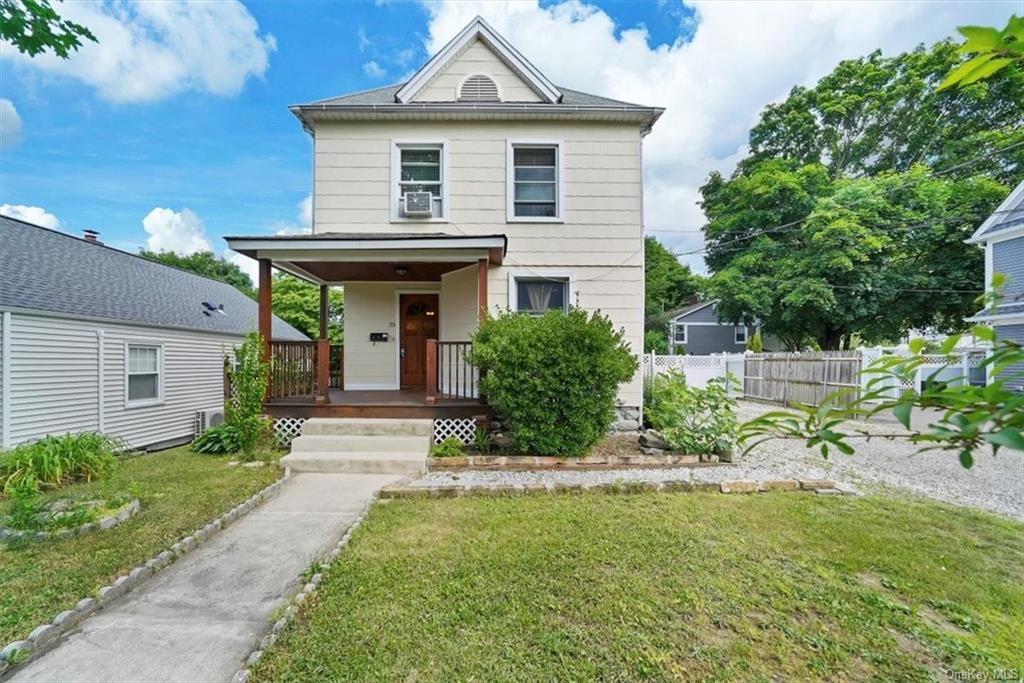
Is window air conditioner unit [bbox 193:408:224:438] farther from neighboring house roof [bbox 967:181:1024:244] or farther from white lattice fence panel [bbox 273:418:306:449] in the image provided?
neighboring house roof [bbox 967:181:1024:244]

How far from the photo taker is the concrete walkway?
8.67 ft

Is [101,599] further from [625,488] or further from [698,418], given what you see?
[698,418]

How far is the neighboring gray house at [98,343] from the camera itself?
875 centimetres

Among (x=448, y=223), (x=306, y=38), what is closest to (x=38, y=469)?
(x=448, y=223)

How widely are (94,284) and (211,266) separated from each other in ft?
97.7

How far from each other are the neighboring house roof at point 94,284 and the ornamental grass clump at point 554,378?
386 inches

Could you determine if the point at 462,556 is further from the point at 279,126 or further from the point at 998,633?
the point at 279,126

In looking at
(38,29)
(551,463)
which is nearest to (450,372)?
(551,463)

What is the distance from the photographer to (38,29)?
15.7 feet

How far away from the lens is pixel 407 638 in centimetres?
280

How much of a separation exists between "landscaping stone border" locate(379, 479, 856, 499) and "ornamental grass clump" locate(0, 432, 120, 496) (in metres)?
4.15

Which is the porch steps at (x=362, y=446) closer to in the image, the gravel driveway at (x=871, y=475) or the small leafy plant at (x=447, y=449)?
the small leafy plant at (x=447, y=449)

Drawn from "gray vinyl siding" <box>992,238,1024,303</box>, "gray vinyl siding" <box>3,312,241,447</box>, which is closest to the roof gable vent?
"gray vinyl siding" <box>3,312,241,447</box>

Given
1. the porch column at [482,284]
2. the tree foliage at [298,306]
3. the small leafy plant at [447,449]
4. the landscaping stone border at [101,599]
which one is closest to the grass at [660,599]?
the landscaping stone border at [101,599]
